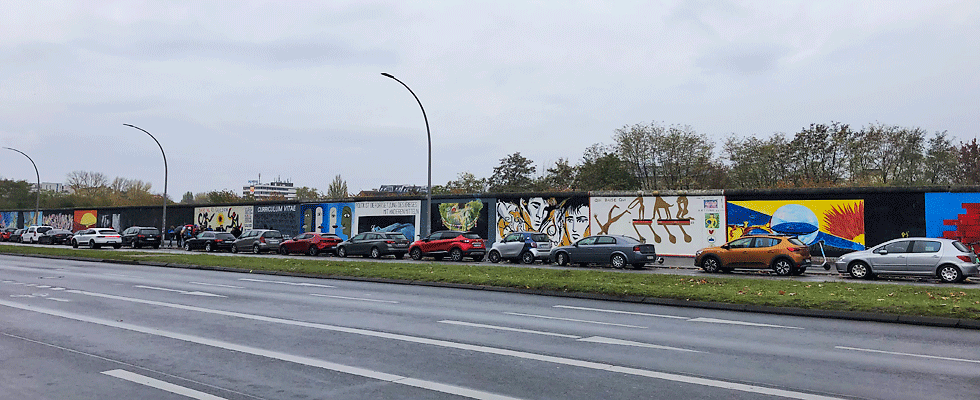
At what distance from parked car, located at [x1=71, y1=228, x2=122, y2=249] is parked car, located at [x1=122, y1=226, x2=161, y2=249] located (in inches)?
38.6

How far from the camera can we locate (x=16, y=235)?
59344 mm

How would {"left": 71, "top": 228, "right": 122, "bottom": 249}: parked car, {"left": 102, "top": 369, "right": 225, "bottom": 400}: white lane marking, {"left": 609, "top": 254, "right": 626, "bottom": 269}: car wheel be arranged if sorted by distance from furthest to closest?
{"left": 71, "top": 228, "right": 122, "bottom": 249}: parked car < {"left": 609, "top": 254, "right": 626, "bottom": 269}: car wheel < {"left": 102, "top": 369, "right": 225, "bottom": 400}: white lane marking

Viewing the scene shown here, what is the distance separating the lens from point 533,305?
1324 cm

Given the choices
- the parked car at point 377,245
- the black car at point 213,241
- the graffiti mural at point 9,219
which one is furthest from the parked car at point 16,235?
the parked car at point 377,245

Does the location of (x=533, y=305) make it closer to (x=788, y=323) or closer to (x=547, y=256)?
(x=788, y=323)

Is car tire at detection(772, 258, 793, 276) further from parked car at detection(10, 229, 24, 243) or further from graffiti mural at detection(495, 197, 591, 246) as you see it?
parked car at detection(10, 229, 24, 243)

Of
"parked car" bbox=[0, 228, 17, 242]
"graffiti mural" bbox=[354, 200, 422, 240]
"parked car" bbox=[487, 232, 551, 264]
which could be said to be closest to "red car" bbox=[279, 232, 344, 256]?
"graffiti mural" bbox=[354, 200, 422, 240]

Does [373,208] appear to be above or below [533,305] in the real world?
above

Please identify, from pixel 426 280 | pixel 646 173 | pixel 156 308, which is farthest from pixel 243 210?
pixel 156 308

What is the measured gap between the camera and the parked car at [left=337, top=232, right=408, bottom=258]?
1283 inches

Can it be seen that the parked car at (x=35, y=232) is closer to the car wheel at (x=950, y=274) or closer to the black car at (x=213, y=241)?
the black car at (x=213, y=241)

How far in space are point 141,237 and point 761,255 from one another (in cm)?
4188

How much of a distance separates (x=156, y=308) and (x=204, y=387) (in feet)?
22.7

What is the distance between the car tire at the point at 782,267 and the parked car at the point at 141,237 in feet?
138
